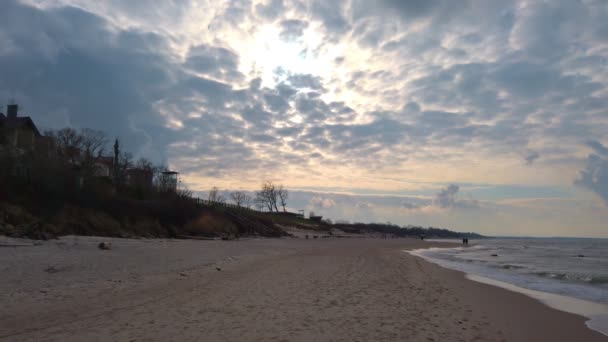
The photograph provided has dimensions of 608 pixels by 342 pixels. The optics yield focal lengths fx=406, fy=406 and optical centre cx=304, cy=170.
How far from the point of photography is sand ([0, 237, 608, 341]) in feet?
25.7

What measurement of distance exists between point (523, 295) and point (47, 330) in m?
14.5

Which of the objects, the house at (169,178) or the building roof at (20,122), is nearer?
the building roof at (20,122)

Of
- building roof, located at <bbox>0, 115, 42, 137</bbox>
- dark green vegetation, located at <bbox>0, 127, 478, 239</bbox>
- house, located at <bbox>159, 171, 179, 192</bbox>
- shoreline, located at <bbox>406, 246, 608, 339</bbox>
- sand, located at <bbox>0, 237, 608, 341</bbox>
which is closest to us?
sand, located at <bbox>0, 237, 608, 341</bbox>

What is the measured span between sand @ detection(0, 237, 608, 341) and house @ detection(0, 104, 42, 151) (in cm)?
2506

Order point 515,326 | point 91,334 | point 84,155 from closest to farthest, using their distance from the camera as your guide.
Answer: point 91,334 < point 515,326 < point 84,155

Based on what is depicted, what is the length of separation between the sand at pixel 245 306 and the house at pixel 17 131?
2506 centimetres

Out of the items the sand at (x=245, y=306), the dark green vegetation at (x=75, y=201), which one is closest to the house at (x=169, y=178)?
the dark green vegetation at (x=75, y=201)

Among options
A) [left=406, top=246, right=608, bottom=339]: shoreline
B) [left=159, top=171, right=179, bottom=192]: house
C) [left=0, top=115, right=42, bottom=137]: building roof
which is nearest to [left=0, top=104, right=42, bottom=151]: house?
[left=0, top=115, right=42, bottom=137]: building roof

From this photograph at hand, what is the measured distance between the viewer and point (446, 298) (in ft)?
40.7

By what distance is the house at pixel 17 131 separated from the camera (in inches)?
1463

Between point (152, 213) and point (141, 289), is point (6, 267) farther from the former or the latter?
point (152, 213)

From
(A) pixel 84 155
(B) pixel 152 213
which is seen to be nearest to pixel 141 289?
(B) pixel 152 213

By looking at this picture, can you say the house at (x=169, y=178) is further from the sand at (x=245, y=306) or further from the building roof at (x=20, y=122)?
the sand at (x=245, y=306)

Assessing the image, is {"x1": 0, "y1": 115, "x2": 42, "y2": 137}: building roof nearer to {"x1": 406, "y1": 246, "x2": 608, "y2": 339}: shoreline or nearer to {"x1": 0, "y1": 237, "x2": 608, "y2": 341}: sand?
{"x1": 0, "y1": 237, "x2": 608, "y2": 341}: sand
